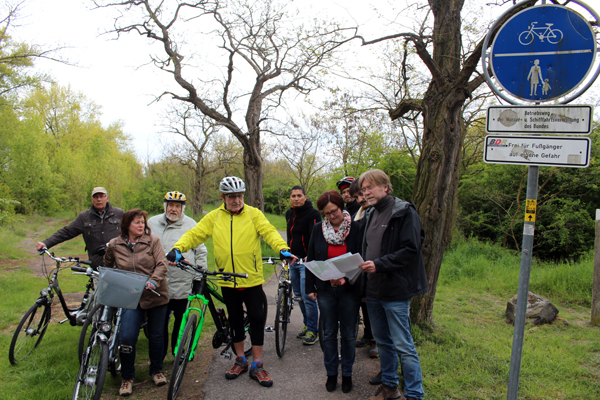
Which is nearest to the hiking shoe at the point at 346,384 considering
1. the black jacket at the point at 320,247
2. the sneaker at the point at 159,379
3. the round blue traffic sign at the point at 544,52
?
the black jacket at the point at 320,247

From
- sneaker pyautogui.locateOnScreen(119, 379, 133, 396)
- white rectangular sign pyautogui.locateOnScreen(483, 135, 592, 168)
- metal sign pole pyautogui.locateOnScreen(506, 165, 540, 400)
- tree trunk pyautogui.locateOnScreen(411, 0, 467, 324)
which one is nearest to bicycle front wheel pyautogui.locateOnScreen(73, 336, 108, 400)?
sneaker pyautogui.locateOnScreen(119, 379, 133, 396)

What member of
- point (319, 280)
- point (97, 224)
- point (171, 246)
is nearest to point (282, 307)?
point (319, 280)

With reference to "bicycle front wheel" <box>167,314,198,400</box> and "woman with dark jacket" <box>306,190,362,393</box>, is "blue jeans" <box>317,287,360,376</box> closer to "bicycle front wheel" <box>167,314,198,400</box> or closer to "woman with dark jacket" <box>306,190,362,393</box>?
"woman with dark jacket" <box>306,190,362,393</box>

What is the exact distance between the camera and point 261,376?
393cm

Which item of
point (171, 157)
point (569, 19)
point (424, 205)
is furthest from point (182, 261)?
point (171, 157)

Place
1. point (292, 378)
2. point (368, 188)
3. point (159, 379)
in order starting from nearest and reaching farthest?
point (368, 188), point (159, 379), point (292, 378)

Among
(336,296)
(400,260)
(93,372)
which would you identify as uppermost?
(400,260)

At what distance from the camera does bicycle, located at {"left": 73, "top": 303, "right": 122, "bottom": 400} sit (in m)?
3.18

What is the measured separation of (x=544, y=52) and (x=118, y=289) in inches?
144

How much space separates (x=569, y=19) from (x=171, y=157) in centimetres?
3521

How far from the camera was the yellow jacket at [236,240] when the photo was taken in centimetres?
395

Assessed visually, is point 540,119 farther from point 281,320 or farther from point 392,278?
point 281,320

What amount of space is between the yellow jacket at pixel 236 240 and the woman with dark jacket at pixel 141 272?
0.30 metres

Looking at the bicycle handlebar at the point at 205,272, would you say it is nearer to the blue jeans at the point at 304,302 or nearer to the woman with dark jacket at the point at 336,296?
the woman with dark jacket at the point at 336,296
